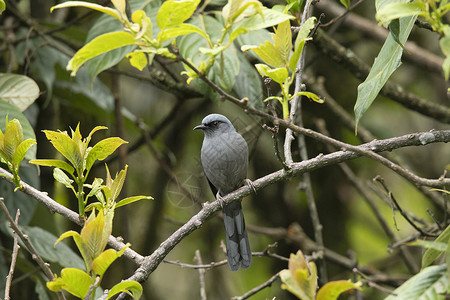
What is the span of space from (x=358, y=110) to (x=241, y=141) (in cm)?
192

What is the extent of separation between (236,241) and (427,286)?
7.30 feet

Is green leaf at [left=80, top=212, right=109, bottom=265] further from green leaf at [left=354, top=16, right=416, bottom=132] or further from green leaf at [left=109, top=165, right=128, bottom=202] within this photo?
green leaf at [left=354, top=16, right=416, bottom=132]

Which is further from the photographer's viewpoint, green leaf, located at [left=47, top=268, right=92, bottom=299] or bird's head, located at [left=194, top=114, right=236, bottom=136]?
bird's head, located at [left=194, top=114, right=236, bottom=136]

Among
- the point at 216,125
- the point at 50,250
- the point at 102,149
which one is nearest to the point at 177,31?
the point at 102,149

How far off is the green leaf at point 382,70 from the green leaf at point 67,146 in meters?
1.07

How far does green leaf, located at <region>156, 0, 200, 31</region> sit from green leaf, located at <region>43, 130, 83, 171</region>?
0.59 meters

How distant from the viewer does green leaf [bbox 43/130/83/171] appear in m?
2.02

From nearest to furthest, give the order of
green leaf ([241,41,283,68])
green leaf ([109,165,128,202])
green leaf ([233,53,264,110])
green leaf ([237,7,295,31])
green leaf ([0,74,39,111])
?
green leaf ([237,7,295,31]) → green leaf ([241,41,283,68]) → green leaf ([109,165,128,202]) → green leaf ([0,74,39,111]) → green leaf ([233,53,264,110])

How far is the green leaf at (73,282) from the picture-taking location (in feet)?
5.55

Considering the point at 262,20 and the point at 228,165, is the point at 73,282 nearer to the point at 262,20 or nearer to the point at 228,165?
the point at 262,20

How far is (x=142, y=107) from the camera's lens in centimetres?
660

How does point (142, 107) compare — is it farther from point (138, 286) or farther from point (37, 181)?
point (138, 286)

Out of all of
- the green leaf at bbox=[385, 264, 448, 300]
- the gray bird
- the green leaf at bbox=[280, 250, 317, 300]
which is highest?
the green leaf at bbox=[385, 264, 448, 300]

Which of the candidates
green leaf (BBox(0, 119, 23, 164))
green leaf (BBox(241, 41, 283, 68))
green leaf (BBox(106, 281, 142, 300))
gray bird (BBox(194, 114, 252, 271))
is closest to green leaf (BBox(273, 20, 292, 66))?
green leaf (BBox(241, 41, 283, 68))
